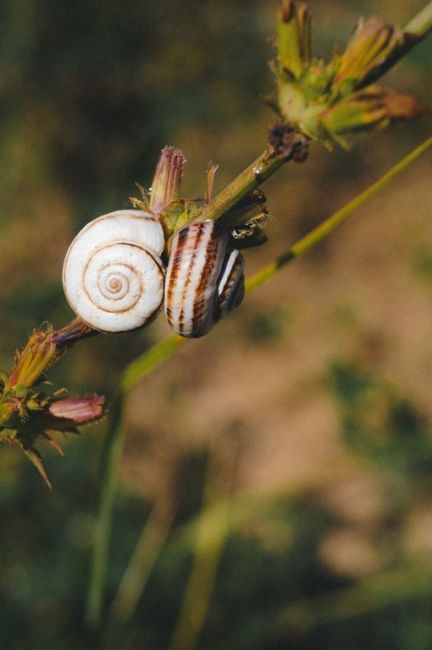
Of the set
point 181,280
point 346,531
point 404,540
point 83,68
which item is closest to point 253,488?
point 346,531

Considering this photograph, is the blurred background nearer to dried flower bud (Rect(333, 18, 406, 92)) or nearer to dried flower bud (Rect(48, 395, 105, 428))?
dried flower bud (Rect(48, 395, 105, 428))

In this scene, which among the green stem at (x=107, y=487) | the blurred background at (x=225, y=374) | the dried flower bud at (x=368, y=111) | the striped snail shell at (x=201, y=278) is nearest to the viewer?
the dried flower bud at (x=368, y=111)

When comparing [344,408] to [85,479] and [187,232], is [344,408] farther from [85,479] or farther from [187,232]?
[187,232]

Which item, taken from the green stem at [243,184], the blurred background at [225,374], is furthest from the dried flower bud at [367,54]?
the blurred background at [225,374]

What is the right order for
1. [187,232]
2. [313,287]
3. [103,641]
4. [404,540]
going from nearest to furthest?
[187,232] < [103,641] < [404,540] < [313,287]

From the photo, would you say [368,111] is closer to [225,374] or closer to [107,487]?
[107,487]

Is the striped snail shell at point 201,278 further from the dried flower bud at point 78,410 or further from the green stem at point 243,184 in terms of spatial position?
the dried flower bud at point 78,410
